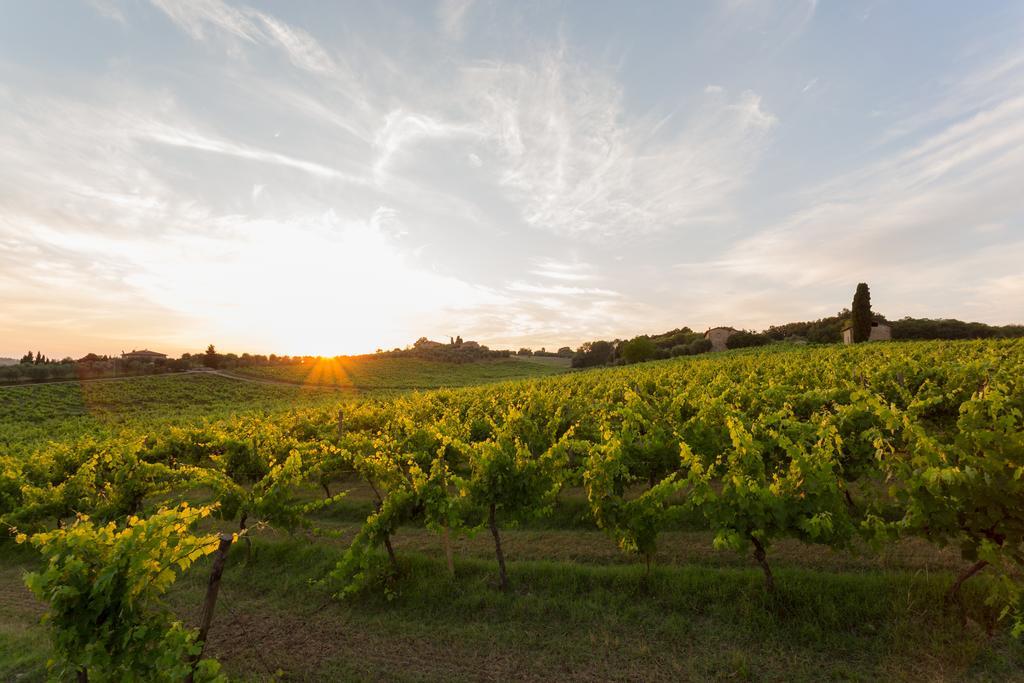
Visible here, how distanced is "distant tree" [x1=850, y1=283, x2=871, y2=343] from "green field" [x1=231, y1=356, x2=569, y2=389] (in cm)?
3324

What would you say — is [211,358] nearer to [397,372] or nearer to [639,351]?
[397,372]

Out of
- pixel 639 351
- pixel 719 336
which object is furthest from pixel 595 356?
pixel 719 336

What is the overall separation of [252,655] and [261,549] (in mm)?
4590

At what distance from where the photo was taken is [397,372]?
252 feet

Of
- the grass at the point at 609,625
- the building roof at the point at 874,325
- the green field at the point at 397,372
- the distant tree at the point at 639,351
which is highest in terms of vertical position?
the building roof at the point at 874,325

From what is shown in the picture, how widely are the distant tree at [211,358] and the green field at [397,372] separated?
4.10m

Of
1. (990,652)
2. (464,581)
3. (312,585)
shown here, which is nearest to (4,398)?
(312,585)

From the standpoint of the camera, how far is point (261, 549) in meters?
11.7

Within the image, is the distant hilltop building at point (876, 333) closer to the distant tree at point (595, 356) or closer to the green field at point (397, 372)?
the green field at point (397, 372)

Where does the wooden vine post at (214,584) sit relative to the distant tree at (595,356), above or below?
below

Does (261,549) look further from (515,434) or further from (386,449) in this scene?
(515,434)

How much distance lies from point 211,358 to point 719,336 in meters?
72.6

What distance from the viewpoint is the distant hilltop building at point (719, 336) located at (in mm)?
65000

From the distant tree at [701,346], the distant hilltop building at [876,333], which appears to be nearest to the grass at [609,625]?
the distant hilltop building at [876,333]
